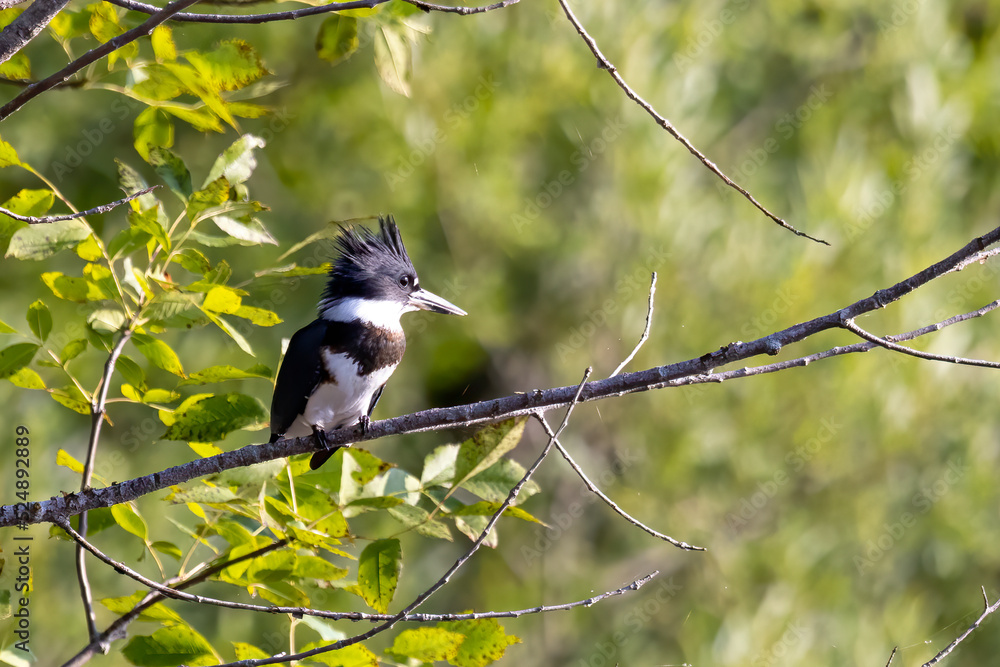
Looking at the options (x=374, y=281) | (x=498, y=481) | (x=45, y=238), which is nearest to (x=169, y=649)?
(x=498, y=481)

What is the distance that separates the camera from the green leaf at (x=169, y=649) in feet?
4.64

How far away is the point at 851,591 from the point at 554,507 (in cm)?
168

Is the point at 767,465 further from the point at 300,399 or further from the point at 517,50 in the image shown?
the point at 300,399

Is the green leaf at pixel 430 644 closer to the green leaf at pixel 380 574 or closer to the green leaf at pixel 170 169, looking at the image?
the green leaf at pixel 380 574

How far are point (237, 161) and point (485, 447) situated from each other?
67 cm

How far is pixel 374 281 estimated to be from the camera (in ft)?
8.18

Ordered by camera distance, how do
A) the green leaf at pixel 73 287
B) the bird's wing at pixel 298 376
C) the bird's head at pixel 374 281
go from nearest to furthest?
the green leaf at pixel 73 287, the bird's wing at pixel 298 376, the bird's head at pixel 374 281

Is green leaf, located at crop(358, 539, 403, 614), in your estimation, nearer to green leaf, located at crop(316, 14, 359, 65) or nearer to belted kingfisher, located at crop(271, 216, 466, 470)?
belted kingfisher, located at crop(271, 216, 466, 470)

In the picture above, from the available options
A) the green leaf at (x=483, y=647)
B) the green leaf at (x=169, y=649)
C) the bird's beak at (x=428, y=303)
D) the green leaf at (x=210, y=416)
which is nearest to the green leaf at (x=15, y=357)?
the green leaf at (x=210, y=416)

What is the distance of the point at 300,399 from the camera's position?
7.29 feet

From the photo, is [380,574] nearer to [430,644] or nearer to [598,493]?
[430,644]

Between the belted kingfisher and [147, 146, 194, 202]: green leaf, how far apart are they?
639 millimetres

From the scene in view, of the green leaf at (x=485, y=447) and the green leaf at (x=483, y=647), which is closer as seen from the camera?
the green leaf at (x=483, y=647)

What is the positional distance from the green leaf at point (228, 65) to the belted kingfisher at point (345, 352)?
2.65 ft
